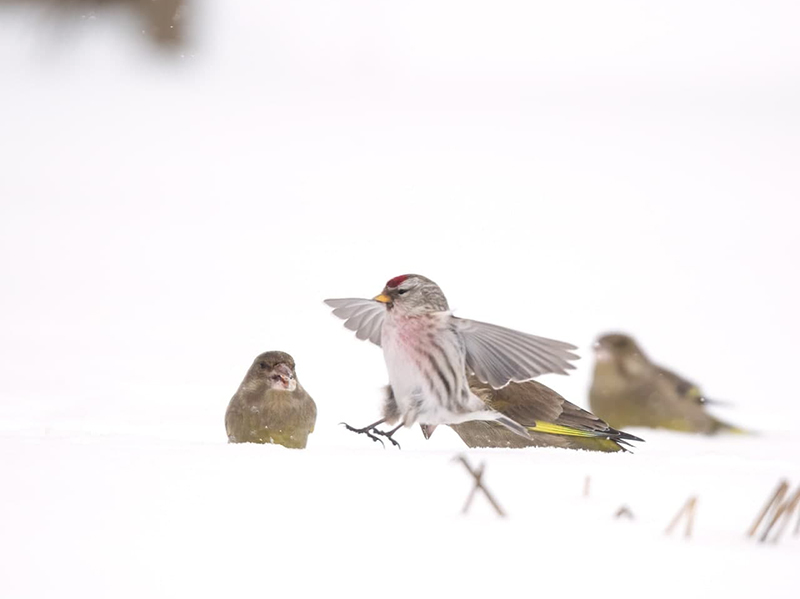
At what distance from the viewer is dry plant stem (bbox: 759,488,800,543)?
2.21m

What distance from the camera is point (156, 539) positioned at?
7.86ft

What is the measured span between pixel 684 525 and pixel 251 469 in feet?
3.47

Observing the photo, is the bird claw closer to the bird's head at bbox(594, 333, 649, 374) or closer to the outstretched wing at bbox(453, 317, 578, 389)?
the outstretched wing at bbox(453, 317, 578, 389)

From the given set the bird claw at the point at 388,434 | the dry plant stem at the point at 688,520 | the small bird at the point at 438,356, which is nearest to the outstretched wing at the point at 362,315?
the small bird at the point at 438,356

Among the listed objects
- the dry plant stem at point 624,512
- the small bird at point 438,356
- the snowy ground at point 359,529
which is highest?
the small bird at point 438,356

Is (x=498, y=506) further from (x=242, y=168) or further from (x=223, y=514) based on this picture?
(x=242, y=168)

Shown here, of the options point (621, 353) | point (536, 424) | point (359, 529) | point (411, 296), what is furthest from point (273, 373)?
point (621, 353)

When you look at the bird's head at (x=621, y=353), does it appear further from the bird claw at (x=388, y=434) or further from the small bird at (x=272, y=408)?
the bird claw at (x=388, y=434)

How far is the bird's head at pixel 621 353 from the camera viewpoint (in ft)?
18.2

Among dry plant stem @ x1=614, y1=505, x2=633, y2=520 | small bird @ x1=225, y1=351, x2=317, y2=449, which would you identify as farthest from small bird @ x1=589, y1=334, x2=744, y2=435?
dry plant stem @ x1=614, y1=505, x2=633, y2=520

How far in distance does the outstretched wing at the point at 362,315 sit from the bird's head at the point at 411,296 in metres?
0.28

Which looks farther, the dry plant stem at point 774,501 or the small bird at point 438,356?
the small bird at point 438,356

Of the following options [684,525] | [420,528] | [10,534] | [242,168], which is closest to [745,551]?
[684,525]

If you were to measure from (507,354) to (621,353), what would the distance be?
225cm
